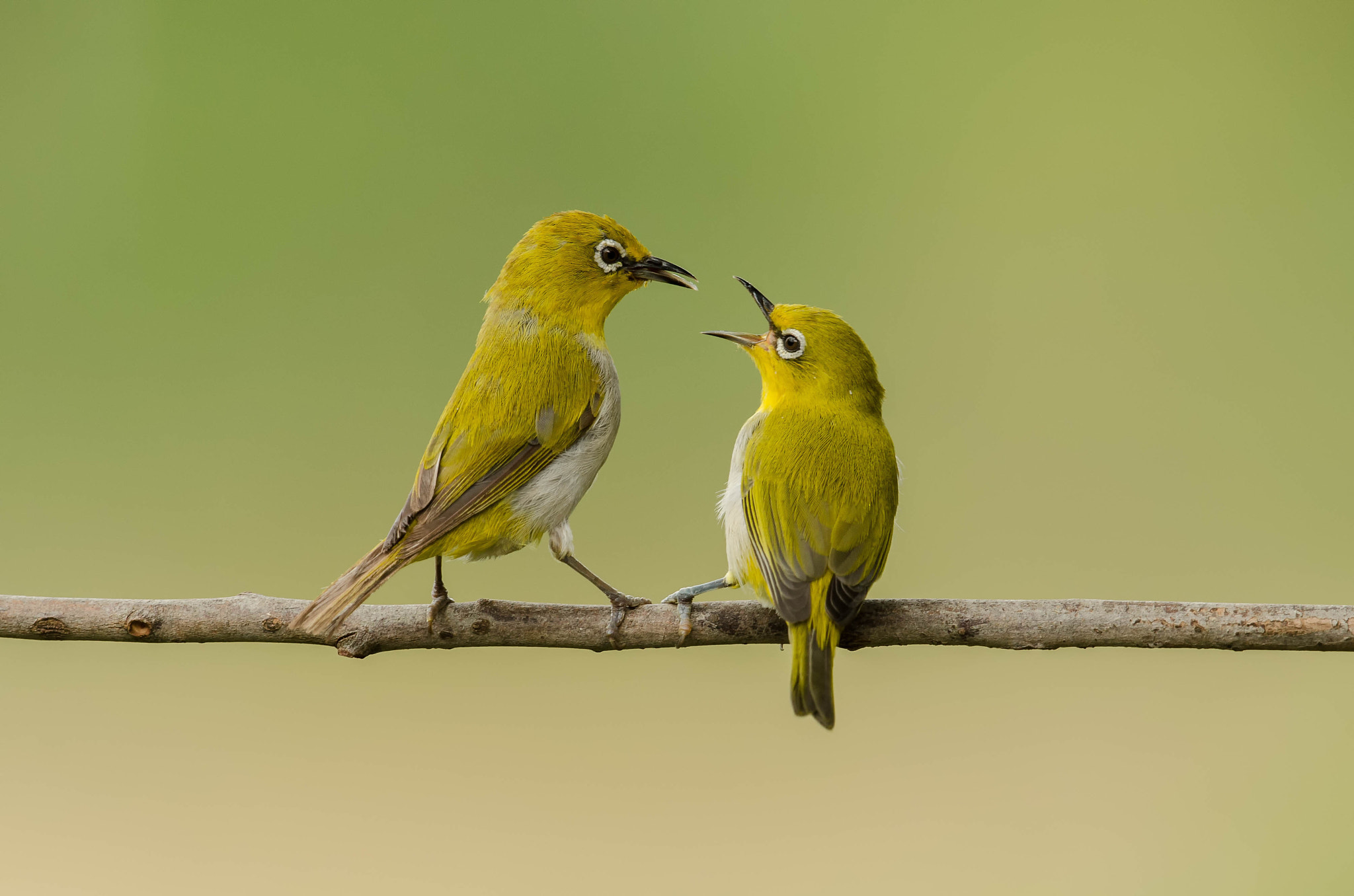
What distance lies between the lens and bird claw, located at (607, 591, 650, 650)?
1952 mm

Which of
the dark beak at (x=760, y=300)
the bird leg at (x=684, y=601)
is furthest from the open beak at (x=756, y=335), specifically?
the bird leg at (x=684, y=601)

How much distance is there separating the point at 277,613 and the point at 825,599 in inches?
41.7

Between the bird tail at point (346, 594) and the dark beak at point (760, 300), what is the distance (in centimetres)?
81

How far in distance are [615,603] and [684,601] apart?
0.14 meters

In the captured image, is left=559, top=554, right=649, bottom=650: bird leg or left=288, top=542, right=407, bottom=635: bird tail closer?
left=288, top=542, right=407, bottom=635: bird tail

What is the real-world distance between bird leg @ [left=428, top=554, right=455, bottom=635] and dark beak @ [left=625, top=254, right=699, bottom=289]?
673mm

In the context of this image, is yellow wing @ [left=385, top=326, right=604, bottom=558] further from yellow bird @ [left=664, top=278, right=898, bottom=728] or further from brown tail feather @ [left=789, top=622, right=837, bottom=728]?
brown tail feather @ [left=789, top=622, right=837, bottom=728]

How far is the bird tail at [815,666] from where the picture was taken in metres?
1.62

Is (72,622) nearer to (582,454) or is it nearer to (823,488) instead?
(582,454)

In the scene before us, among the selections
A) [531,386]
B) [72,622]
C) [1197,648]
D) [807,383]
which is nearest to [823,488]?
[807,383]

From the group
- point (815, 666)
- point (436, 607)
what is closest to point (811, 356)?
point (815, 666)

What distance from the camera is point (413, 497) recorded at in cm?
189

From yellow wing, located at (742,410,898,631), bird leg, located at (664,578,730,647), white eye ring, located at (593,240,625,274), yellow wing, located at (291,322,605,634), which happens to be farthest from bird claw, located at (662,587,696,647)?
white eye ring, located at (593,240,625,274)

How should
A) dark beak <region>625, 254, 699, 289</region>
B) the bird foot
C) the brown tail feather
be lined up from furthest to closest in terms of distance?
the bird foot
dark beak <region>625, 254, 699, 289</region>
the brown tail feather
